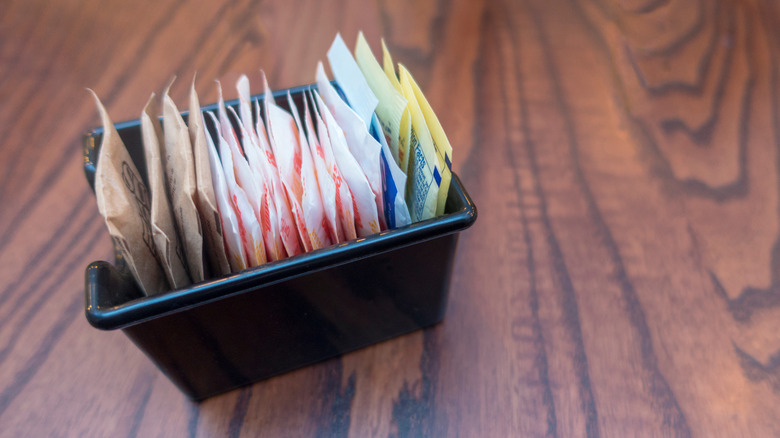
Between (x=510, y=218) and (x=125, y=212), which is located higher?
(x=125, y=212)

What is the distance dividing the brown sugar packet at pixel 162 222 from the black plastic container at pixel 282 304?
0.04m

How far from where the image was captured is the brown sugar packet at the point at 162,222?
12.9 inches

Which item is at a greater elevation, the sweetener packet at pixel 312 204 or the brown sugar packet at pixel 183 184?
the brown sugar packet at pixel 183 184

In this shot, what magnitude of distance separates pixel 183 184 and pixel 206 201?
24mm

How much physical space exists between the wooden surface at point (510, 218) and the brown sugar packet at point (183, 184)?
14 centimetres

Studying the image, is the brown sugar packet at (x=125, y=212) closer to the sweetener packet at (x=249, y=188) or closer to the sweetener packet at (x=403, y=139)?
the sweetener packet at (x=249, y=188)

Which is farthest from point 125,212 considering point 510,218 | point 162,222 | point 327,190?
point 510,218

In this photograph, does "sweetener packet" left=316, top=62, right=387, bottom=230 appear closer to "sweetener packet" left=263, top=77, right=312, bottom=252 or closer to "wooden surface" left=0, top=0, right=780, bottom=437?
"sweetener packet" left=263, top=77, right=312, bottom=252

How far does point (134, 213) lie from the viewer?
34 cm

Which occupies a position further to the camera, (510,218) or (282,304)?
(510,218)

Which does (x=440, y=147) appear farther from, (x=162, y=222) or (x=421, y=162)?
(x=162, y=222)

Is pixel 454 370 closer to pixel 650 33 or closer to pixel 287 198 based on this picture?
pixel 287 198

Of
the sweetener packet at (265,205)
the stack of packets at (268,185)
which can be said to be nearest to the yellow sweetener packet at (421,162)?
the stack of packets at (268,185)

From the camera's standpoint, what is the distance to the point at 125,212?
328 millimetres
